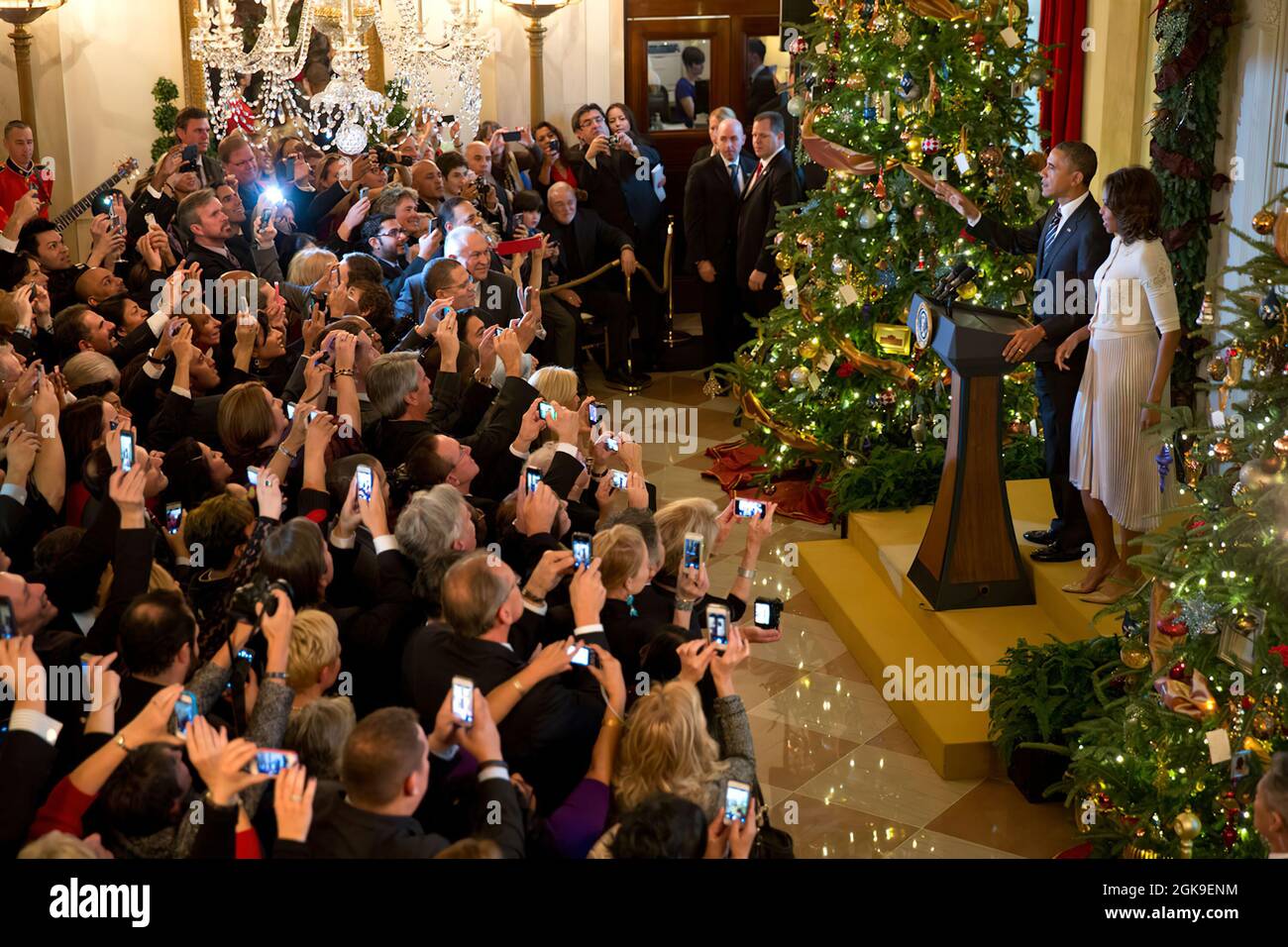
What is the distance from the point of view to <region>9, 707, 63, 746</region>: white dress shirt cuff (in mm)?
3068

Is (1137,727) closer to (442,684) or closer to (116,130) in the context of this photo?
(442,684)

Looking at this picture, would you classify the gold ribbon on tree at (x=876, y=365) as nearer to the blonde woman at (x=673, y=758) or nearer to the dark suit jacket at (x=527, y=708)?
the dark suit jacket at (x=527, y=708)

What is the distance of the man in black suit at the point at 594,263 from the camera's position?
10055 mm

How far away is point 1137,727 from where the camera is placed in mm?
4203

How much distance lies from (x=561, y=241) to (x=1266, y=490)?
23.0ft

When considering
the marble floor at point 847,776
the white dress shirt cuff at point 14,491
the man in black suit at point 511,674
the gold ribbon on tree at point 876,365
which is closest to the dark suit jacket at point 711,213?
the gold ribbon on tree at point 876,365

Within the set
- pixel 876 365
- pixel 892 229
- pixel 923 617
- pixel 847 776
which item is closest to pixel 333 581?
pixel 847 776

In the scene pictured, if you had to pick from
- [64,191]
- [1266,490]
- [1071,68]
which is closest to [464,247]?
[1071,68]

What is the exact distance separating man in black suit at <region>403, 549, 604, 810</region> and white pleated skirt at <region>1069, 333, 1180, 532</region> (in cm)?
255

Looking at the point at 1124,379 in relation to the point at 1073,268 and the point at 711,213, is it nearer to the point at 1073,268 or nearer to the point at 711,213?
the point at 1073,268

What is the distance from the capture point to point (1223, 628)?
3922mm

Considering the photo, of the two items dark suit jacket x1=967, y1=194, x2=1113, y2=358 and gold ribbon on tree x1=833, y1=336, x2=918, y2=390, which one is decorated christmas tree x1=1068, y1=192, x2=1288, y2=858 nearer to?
dark suit jacket x1=967, y1=194, x2=1113, y2=358

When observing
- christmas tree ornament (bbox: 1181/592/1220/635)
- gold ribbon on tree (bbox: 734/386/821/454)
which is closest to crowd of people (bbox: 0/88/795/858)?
gold ribbon on tree (bbox: 734/386/821/454)

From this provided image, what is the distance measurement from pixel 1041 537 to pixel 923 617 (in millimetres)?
620
